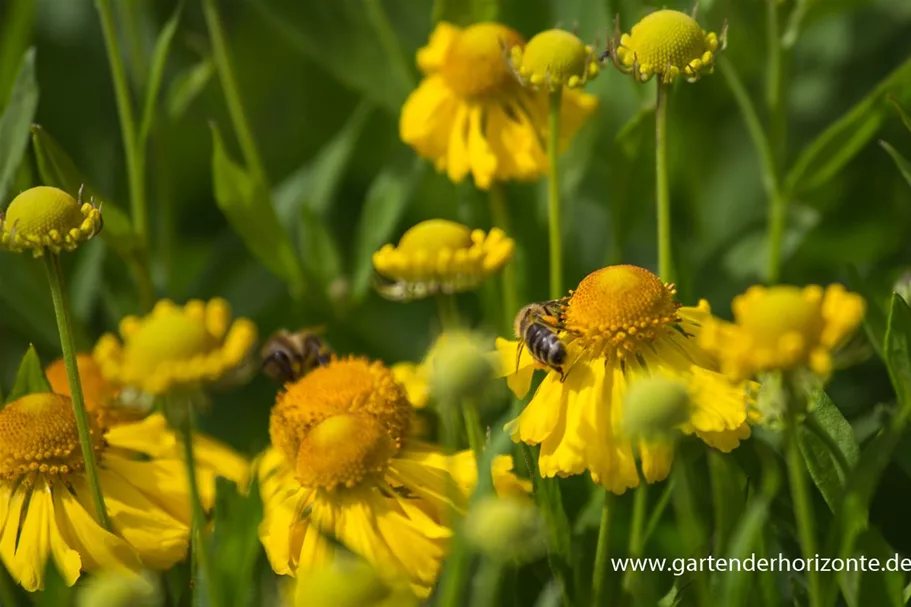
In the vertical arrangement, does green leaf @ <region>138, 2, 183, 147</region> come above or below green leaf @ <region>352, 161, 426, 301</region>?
above

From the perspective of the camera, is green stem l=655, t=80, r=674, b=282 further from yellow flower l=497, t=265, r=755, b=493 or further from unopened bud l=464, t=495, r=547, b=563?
unopened bud l=464, t=495, r=547, b=563

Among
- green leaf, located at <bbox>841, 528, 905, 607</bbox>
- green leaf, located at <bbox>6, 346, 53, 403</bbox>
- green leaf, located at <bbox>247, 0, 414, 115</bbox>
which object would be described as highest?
green leaf, located at <bbox>247, 0, 414, 115</bbox>

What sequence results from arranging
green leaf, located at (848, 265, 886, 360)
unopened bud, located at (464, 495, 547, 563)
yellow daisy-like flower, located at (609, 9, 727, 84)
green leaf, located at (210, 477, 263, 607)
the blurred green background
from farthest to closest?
1. the blurred green background
2. green leaf, located at (848, 265, 886, 360)
3. yellow daisy-like flower, located at (609, 9, 727, 84)
4. green leaf, located at (210, 477, 263, 607)
5. unopened bud, located at (464, 495, 547, 563)

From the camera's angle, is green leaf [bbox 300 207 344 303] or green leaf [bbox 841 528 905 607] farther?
green leaf [bbox 300 207 344 303]

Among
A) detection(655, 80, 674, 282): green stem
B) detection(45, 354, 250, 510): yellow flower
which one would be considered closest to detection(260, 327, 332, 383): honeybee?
detection(45, 354, 250, 510): yellow flower

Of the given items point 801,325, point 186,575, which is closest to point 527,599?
point 186,575

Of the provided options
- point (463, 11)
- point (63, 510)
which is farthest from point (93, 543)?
point (463, 11)

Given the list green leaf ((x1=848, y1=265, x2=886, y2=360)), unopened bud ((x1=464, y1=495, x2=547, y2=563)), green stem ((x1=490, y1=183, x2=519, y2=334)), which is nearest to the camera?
unopened bud ((x1=464, y1=495, x2=547, y2=563))

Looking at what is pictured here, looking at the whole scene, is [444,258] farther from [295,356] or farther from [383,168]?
[383,168]
